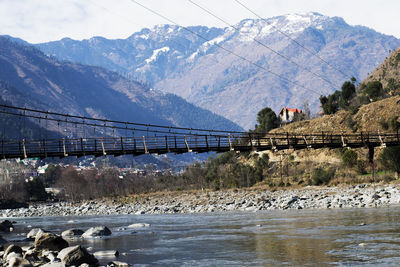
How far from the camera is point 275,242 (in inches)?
856

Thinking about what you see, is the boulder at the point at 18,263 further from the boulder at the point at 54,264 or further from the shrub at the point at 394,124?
the shrub at the point at 394,124

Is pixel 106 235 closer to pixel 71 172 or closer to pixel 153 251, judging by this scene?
pixel 153 251

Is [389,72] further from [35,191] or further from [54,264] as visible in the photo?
[54,264]

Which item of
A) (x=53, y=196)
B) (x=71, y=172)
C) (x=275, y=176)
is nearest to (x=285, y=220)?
(x=275, y=176)

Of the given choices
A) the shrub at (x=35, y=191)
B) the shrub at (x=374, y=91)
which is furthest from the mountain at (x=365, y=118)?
the shrub at (x=35, y=191)

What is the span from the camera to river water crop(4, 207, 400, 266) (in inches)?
690

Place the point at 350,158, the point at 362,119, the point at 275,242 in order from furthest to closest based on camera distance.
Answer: the point at 362,119, the point at 350,158, the point at 275,242

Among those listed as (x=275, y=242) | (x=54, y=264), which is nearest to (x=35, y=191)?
(x=275, y=242)

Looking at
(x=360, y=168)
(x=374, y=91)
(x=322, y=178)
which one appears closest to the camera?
(x=360, y=168)

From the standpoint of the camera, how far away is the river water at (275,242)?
57.5 ft

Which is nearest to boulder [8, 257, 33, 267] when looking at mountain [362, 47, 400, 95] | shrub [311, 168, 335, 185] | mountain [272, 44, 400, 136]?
shrub [311, 168, 335, 185]

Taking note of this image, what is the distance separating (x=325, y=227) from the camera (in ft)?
83.7

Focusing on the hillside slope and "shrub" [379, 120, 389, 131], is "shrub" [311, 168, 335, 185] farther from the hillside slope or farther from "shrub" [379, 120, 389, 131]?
the hillside slope

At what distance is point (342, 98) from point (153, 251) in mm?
88718
